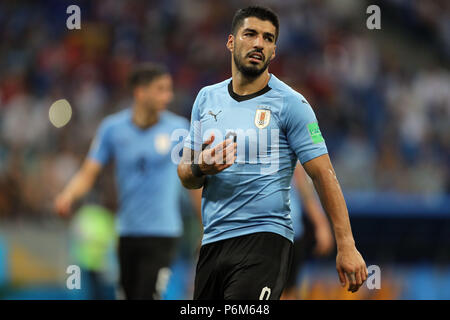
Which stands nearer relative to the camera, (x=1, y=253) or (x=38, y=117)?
(x=1, y=253)

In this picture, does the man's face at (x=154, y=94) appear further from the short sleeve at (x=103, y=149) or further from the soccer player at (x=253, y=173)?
the soccer player at (x=253, y=173)

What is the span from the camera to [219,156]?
4.18m

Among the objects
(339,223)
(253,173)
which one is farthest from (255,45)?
(339,223)

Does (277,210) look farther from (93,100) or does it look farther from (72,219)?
(93,100)

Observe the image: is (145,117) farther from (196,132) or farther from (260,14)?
(260,14)

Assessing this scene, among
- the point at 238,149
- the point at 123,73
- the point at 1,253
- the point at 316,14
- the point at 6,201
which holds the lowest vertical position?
the point at 1,253

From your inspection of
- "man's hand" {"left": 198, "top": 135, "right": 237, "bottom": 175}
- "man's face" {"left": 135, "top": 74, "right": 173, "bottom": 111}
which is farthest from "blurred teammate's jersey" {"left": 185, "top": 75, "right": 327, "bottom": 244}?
"man's face" {"left": 135, "top": 74, "right": 173, "bottom": 111}

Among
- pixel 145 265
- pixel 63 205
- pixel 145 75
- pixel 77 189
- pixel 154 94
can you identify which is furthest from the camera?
pixel 145 75

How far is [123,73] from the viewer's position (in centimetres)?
1458

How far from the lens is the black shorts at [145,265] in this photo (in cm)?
688

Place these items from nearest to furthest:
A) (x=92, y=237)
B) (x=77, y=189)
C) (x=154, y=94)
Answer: (x=77, y=189) → (x=154, y=94) → (x=92, y=237)

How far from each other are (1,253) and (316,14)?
9.10 meters

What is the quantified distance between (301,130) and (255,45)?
0.64 m
